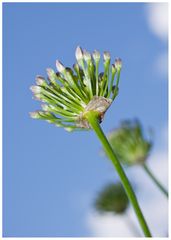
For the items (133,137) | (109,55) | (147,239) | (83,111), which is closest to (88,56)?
(109,55)

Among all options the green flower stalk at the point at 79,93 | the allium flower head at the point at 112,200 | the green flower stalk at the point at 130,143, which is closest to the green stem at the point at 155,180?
the green flower stalk at the point at 130,143

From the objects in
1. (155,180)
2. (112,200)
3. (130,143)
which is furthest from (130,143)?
(112,200)

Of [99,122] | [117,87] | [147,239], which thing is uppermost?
[117,87]

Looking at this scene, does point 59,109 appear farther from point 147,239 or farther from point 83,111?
point 147,239

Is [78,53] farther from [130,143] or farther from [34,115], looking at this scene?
[130,143]

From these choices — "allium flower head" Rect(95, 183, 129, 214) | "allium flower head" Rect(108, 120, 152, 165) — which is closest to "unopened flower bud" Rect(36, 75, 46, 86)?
"allium flower head" Rect(108, 120, 152, 165)

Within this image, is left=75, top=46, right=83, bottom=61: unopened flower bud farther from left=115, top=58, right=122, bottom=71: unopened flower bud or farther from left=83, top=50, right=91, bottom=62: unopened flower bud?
left=115, top=58, right=122, bottom=71: unopened flower bud

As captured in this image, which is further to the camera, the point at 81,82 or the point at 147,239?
the point at 81,82
